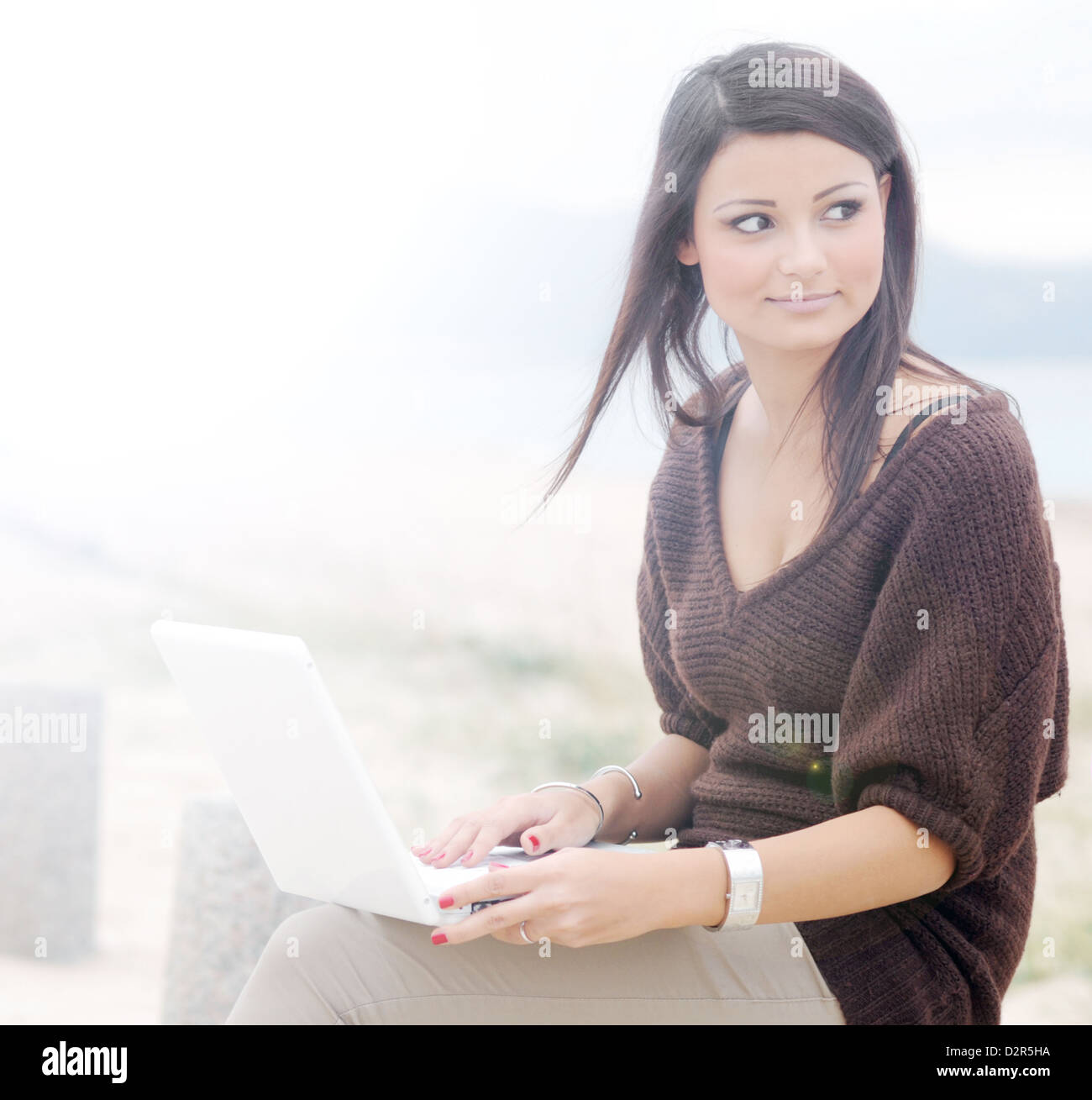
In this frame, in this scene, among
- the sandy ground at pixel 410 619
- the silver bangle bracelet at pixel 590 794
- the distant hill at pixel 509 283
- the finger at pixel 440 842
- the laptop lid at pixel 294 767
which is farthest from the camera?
the sandy ground at pixel 410 619

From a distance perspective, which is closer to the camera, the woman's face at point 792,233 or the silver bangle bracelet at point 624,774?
the woman's face at point 792,233

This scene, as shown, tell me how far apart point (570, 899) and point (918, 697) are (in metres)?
0.29

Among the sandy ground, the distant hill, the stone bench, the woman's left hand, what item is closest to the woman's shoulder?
the woman's left hand

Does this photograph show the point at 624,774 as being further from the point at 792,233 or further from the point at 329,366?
the point at 329,366

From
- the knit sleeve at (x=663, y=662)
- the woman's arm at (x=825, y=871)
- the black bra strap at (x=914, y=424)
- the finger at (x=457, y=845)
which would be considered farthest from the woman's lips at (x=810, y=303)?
the finger at (x=457, y=845)

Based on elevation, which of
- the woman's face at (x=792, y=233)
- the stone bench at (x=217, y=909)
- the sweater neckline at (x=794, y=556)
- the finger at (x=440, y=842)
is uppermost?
the woman's face at (x=792, y=233)

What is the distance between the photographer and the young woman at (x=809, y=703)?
87 cm

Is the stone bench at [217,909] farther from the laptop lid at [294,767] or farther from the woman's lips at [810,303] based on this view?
the woman's lips at [810,303]

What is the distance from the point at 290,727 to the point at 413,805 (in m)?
4.99

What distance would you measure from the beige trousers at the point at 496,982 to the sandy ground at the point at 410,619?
5.14 m

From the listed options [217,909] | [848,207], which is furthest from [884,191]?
[217,909]

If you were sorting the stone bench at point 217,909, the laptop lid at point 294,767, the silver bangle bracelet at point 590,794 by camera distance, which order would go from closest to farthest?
the laptop lid at point 294,767, the silver bangle bracelet at point 590,794, the stone bench at point 217,909

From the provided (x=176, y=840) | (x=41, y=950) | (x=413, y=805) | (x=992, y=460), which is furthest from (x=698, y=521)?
(x=413, y=805)
